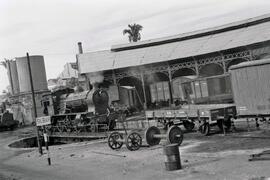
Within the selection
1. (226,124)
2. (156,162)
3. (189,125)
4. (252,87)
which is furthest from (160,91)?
(156,162)

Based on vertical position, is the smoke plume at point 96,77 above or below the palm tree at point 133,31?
below

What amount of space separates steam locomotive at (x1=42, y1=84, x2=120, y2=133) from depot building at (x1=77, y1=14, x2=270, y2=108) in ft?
20.6

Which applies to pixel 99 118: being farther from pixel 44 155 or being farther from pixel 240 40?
pixel 240 40

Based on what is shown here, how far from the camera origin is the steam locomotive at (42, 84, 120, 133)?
102 ft

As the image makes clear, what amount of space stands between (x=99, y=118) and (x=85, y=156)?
10810mm

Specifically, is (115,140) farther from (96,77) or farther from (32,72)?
(32,72)

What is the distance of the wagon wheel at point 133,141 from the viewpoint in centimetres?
1908

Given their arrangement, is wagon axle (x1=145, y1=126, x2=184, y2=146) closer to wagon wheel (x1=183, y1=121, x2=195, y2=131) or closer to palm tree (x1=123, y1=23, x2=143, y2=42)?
wagon wheel (x1=183, y1=121, x2=195, y2=131)

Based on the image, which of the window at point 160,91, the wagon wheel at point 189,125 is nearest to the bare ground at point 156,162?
the wagon wheel at point 189,125

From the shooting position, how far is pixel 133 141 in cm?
1923

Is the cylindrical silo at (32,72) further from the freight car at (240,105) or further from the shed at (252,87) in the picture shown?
the shed at (252,87)

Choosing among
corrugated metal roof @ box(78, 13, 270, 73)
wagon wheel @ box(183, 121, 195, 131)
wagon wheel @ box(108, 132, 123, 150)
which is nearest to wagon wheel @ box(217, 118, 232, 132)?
wagon wheel @ box(183, 121, 195, 131)

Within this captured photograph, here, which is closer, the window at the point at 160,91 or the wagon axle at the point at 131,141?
the wagon axle at the point at 131,141

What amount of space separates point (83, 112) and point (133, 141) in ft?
45.1
